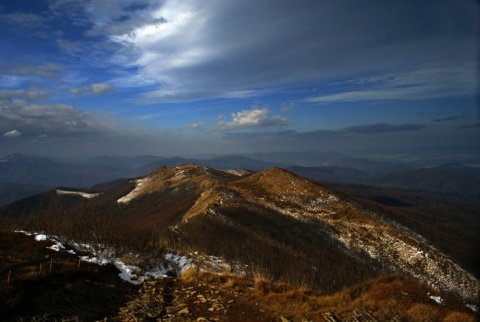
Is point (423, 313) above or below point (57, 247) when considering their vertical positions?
below

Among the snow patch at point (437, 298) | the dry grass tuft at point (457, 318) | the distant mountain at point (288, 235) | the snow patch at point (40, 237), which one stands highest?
the snow patch at point (40, 237)

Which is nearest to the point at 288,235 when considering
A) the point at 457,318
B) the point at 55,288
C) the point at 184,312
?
the point at 457,318

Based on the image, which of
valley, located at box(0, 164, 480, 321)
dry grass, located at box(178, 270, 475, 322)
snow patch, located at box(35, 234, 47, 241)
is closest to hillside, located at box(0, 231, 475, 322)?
dry grass, located at box(178, 270, 475, 322)

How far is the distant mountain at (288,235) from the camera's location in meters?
25.4

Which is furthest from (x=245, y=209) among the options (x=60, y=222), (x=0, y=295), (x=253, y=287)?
(x=0, y=295)

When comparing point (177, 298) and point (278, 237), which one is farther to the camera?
point (278, 237)

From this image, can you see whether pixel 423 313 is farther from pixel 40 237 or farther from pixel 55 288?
pixel 40 237

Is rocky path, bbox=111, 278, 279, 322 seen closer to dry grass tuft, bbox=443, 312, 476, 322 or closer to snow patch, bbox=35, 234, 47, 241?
dry grass tuft, bbox=443, 312, 476, 322

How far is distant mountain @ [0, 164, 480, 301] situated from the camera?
2544 centimetres

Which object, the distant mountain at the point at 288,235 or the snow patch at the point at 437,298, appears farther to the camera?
the distant mountain at the point at 288,235

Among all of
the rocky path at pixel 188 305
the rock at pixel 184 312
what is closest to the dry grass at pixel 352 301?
the rocky path at pixel 188 305

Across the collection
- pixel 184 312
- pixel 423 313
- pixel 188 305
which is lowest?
pixel 188 305

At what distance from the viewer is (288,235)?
69.6m

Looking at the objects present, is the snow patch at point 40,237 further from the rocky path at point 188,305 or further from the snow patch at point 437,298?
the snow patch at point 437,298
